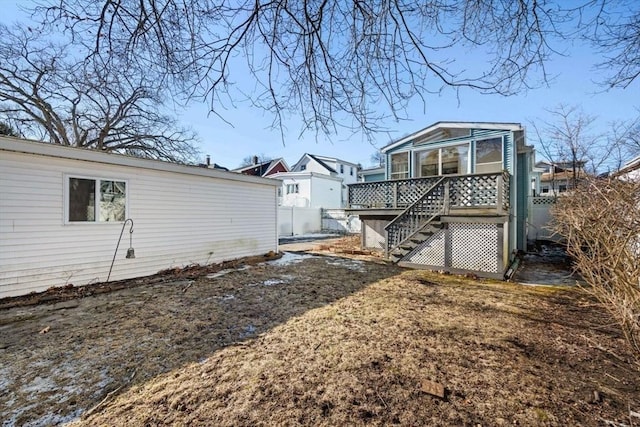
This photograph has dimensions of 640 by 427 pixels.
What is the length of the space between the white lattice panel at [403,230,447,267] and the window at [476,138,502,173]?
3.49 m

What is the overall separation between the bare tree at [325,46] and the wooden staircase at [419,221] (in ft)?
17.5

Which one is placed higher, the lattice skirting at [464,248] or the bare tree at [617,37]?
the bare tree at [617,37]

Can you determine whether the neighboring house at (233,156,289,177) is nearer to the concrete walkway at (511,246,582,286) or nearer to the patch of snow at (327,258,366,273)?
the patch of snow at (327,258,366,273)

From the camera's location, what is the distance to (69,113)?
14375 mm

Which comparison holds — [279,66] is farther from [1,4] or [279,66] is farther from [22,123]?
[22,123]

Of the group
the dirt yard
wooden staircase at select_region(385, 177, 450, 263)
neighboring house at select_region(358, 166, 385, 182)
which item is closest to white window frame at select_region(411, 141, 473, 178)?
wooden staircase at select_region(385, 177, 450, 263)

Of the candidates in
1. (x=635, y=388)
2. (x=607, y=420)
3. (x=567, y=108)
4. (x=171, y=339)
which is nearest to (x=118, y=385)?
(x=171, y=339)

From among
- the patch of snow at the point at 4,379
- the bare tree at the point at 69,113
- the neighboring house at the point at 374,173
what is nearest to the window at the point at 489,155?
the neighboring house at the point at 374,173

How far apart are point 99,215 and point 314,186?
17.5 m

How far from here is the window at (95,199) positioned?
5580 millimetres

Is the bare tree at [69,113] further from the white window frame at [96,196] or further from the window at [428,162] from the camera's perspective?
the window at [428,162]

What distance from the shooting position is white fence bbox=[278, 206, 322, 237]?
1864cm

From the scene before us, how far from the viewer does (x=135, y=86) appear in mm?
3406

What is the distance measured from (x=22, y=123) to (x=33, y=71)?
2.78 metres
